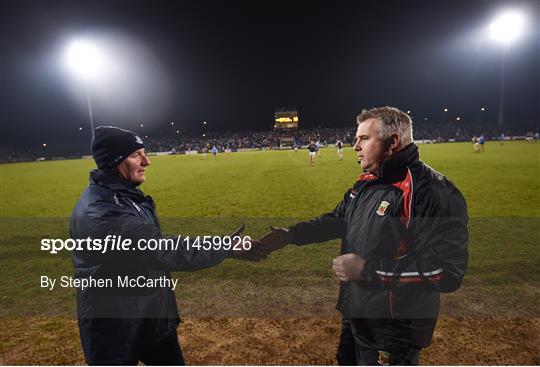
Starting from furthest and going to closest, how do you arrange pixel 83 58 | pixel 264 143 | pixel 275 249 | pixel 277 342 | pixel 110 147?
pixel 264 143 < pixel 83 58 < pixel 277 342 < pixel 275 249 < pixel 110 147

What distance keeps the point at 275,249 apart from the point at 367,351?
Result: 1202mm

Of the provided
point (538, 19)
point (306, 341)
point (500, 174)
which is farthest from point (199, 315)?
point (538, 19)

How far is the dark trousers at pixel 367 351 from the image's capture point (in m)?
2.23

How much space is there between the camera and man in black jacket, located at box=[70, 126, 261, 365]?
229 cm

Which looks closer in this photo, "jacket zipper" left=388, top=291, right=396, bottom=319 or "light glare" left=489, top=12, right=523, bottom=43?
"jacket zipper" left=388, top=291, right=396, bottom=319

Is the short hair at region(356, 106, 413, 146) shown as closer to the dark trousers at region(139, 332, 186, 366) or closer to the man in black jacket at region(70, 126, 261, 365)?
the man in black jacket at region(70, 126, 261, 365)

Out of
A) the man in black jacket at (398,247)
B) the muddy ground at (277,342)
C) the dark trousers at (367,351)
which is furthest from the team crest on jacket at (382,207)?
the muddy ground at (277,342)

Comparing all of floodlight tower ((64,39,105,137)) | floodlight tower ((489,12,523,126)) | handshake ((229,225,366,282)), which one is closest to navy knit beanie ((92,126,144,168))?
handshake ((229,225,366,282))

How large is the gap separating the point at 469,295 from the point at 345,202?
124 inches

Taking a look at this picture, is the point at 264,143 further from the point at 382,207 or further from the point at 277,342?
the point at 382,207

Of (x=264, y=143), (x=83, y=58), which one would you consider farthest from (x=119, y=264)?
(x=264, y=143)

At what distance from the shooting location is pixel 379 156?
2414 millimetres

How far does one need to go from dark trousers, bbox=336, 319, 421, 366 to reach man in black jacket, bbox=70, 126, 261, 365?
1.23 metres

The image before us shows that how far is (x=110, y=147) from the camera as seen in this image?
96.2 inches
